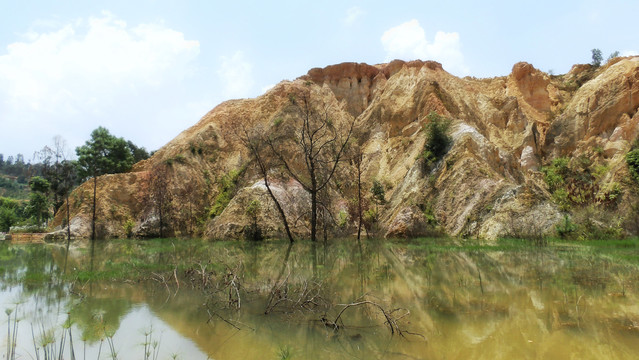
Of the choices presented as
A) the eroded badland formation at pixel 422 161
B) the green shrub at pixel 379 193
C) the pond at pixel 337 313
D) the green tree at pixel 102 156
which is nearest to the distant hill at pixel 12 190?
the green tree at pixel 102 156

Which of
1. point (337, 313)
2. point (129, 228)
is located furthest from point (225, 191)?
point (337, 313)

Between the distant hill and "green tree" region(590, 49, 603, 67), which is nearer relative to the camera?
"green tree" region(590, 49, 603, 67)

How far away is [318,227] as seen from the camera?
A: 31.2 metres

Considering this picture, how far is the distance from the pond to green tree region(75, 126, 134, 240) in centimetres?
3460

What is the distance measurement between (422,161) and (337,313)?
26.5m

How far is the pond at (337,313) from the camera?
5.37 m

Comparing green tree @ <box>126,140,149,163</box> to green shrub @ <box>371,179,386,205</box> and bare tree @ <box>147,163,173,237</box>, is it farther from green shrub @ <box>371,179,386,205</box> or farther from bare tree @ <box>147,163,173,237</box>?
green shrub @ <box>371,179,386,205</box>

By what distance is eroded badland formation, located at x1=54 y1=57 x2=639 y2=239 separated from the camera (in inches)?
1025

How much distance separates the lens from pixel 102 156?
148 feet

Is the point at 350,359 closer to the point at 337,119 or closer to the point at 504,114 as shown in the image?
the point at 337,119

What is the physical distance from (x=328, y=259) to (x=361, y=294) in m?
6.88

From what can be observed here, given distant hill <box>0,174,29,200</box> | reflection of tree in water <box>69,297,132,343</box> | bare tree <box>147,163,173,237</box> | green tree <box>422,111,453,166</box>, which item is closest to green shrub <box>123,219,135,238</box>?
bare tree <box>147,163,173,237</box>

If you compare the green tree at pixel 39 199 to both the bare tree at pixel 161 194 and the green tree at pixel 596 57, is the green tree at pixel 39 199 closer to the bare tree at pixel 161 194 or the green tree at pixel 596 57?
the bare tree at pixel 161 194

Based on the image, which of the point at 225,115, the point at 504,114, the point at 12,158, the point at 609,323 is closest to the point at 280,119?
the point at 225,115
